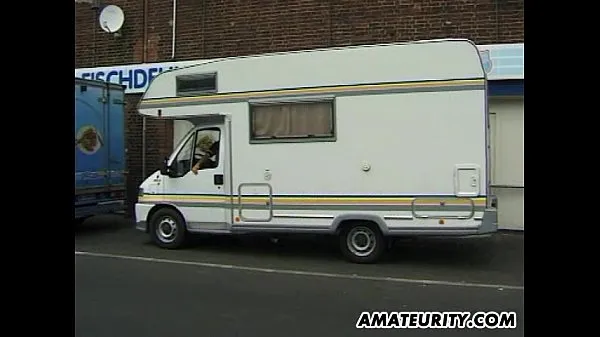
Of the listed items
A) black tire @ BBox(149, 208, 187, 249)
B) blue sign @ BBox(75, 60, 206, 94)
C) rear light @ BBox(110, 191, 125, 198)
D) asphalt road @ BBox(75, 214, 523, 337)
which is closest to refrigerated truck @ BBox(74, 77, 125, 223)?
rear light @ BBox(110, 191, 125, 198)

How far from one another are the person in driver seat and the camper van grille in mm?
734

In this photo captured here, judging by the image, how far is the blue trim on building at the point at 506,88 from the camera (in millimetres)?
11383

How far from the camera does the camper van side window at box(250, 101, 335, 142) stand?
875 centimetres

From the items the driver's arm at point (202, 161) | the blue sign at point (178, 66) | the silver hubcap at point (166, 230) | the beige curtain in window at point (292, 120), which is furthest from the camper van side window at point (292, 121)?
the blue sign at point (178, 66)

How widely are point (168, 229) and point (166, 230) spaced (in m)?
0.04

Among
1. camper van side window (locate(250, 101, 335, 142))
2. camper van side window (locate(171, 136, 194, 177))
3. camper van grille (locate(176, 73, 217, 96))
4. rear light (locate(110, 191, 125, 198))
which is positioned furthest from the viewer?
rear light (locate(110, 191, 125, 198))

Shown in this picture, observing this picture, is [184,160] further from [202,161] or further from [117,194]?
[117,194]

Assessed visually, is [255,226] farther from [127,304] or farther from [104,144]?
[104,144]

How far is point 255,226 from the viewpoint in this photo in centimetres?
919

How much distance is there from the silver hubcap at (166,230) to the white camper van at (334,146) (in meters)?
0.02

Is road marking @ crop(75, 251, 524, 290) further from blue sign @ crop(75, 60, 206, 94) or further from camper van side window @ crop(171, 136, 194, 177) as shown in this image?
blue sign @ crop(75, 60, 206, 94)

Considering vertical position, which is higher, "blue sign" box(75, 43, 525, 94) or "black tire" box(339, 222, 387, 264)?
"blue sign" box(75, 43, 525, 94)
